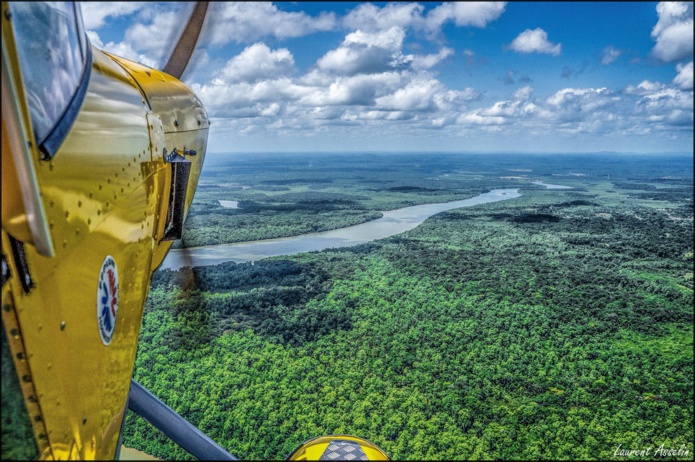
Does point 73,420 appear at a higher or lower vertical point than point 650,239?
higher

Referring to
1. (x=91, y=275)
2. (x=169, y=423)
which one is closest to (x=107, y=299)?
(x=91, y=275)

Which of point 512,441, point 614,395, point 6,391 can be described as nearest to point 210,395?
point 512,441

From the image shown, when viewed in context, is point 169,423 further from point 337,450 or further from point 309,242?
point 309,242

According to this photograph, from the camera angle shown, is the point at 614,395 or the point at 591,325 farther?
the point at 591,325

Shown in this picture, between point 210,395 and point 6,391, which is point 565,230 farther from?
point 6,391

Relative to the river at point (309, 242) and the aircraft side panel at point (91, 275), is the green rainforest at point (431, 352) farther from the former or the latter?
the river at point (309, 242)
